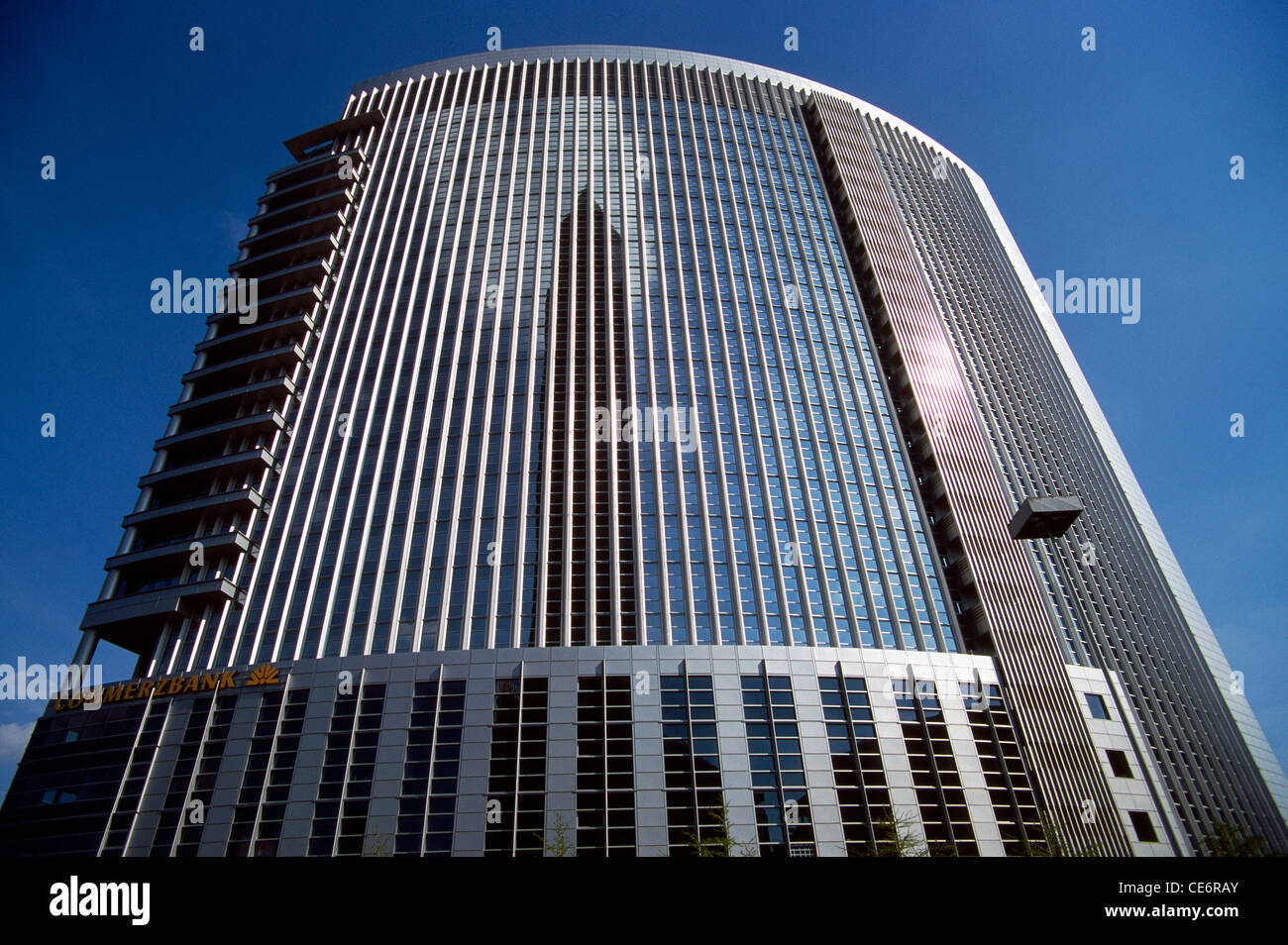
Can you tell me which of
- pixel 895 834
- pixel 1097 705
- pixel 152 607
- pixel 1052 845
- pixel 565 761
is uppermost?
pixel 152 607

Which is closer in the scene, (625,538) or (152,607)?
(152,607)

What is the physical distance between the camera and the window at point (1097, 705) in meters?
52.0

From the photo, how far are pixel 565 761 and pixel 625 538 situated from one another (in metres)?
18.0

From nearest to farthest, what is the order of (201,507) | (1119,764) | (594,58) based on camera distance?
1. (1119,764)
2. (201,507)
3. (594,58)

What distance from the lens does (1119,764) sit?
1957 inches

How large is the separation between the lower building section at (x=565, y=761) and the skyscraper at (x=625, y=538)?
23 centimetres

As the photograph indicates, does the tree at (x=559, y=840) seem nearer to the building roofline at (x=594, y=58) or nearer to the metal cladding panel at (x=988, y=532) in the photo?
the metal cladding panel at (x=988, y=532)

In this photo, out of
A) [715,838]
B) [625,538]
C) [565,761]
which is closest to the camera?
[715,838]

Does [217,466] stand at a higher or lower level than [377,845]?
higher

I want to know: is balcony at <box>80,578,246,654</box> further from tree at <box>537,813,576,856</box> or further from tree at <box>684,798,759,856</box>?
tree at <box>684,798,759,856</box>

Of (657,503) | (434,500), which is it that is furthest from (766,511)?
(434,500)

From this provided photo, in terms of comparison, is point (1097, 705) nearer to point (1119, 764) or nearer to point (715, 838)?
point (1119, 764)

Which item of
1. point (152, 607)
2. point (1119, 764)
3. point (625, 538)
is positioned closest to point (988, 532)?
point (1119, 764)
